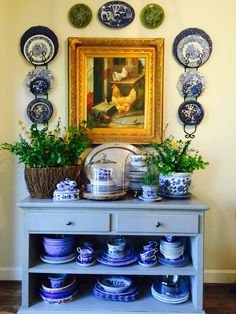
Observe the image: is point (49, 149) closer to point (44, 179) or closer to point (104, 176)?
point (44, 179)

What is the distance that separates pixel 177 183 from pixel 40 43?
1435mm

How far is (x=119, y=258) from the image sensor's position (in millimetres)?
1795

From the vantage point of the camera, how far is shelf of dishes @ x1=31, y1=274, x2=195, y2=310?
5.88 feet

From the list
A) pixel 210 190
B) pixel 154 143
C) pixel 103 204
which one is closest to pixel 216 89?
pixel 154 143

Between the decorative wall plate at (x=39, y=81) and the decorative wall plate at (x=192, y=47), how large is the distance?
986mm

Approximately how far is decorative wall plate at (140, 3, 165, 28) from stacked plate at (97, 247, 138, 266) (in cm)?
163

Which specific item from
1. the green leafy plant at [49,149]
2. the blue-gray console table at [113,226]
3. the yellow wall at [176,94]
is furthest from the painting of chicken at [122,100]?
the blue-gray console table at [113,226]

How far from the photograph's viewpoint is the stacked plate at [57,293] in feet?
5.84

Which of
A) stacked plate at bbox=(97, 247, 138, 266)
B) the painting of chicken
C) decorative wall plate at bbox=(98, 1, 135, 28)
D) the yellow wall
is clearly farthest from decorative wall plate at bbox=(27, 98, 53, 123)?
stacked plate at bbox=(97, 247, 138, 266)

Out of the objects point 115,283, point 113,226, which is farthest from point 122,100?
point 115,283

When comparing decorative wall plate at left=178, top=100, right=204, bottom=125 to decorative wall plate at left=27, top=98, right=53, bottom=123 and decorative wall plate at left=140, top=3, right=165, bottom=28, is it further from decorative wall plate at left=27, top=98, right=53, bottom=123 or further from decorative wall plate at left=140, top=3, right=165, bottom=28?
decorative wall plate at left=27, top=98, right=53, bottom=123

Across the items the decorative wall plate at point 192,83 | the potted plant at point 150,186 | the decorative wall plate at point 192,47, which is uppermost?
the decorative wall plate at point 192,47

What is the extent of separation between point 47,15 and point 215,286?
2.41 meters

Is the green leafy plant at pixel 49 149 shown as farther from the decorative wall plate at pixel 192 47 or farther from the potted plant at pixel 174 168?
the decorative wall plate at pixel 192 47
